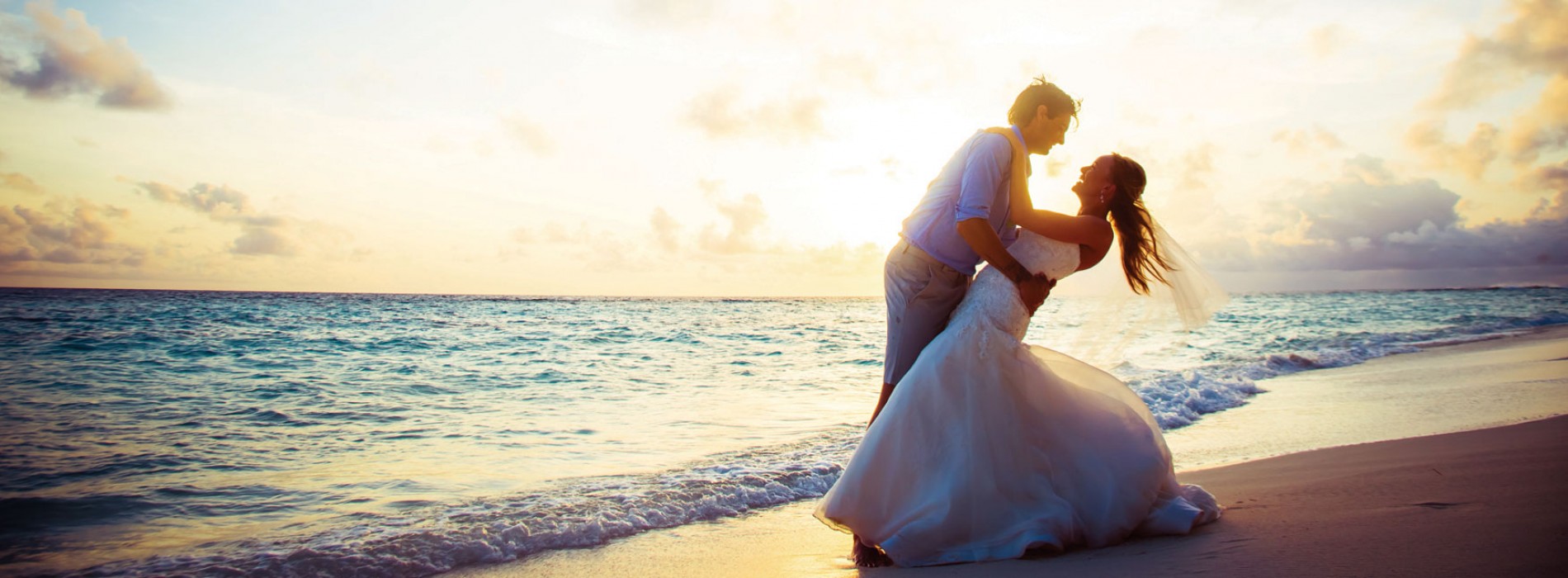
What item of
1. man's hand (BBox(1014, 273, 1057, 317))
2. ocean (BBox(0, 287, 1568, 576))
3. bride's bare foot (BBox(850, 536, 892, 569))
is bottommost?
ocean (BBox(0, 287, 1568, 576))

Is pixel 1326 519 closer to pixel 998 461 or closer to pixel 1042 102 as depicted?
pixel 998 461

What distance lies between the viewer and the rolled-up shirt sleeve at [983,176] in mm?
3273

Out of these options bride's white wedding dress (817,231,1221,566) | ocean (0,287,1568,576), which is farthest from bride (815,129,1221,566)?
ocean (0,287,1568,576)

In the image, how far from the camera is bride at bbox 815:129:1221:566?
3129 mm

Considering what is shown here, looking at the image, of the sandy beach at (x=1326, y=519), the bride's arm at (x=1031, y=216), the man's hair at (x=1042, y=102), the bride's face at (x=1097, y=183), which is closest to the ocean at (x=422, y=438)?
the sandy beach at (x=1326, y=519)

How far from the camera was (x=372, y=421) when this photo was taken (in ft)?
30.2

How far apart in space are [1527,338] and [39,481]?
2572 centimetres

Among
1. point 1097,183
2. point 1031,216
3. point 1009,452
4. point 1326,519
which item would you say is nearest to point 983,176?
point 1031,216

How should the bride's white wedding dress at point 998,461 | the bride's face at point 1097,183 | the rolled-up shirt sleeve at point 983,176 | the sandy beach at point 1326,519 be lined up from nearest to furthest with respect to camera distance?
the sandy beach at point 1326,519, the bride's white wedding dress at point 998,461, the rolled-up shirt sleeve at point 983,176, the bride's face at point 1097,183

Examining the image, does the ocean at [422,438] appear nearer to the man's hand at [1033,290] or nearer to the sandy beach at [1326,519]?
the sandy beach at [1326,519]

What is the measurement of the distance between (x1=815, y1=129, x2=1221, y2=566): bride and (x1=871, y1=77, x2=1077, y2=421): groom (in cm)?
8

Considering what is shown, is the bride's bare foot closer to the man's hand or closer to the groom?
the groom

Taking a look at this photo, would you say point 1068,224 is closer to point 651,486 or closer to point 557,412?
point 651,486

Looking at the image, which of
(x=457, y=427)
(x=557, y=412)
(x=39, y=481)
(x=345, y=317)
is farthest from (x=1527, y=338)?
(x=345, y=317)
